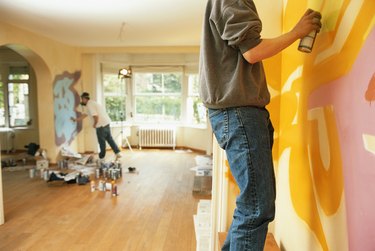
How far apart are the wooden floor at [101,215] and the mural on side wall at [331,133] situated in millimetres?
1393

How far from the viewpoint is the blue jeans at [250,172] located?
38.9 inches

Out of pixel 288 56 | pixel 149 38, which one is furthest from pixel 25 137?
pixel 288 56

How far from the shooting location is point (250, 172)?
3.23ft

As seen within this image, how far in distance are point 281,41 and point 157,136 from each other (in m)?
5.97

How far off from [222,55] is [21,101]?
6.46 meters

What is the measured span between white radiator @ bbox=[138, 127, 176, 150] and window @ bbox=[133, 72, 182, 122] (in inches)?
12.1

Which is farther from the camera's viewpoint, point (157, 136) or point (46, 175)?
point (157, 136)

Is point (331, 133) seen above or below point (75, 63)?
below

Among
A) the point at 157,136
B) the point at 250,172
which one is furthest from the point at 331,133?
the point at 157,136

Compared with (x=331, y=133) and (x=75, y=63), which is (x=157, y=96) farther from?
(x=331, y=133)

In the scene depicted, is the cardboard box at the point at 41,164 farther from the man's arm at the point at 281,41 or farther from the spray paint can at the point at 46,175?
the man's arm at the point at 281,41

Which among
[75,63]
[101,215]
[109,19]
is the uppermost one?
[109,19]

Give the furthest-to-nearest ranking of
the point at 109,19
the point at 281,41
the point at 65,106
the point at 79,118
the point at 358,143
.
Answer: the point at 79,118 → the point at 65,106 → the point at 109,19 → the point at 281,41 → the point at 358,143

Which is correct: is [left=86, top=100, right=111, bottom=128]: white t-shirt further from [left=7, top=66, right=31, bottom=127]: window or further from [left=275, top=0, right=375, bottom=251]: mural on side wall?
[left=275, top=0, right=375, bottom=251]: mural on side wall
